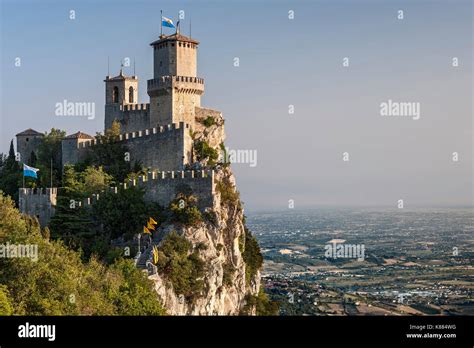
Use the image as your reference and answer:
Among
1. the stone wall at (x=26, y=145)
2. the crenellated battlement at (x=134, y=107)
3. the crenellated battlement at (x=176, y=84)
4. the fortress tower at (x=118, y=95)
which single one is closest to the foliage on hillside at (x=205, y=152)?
the crenellated battlement at (x=176, y=84)

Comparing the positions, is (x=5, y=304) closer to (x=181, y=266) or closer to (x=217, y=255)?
(x=181, y=266)

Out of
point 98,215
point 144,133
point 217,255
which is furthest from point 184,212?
point 144,133

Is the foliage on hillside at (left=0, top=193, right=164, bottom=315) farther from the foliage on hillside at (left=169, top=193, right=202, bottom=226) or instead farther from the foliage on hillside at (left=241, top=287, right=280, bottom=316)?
the foliage on hillside at (left=241, top=287, right=280, bottom=316)

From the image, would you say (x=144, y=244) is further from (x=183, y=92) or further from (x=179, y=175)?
(x=183, y=92)

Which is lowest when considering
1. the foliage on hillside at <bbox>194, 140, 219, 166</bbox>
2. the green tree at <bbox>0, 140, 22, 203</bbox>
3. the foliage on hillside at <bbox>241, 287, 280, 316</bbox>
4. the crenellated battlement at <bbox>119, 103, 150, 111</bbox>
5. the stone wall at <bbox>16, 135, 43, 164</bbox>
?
the foliage on hillside at <bbox>241, 287, 280, 316</bbox>

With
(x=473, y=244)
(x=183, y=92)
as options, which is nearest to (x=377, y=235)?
(x=473, y=244)

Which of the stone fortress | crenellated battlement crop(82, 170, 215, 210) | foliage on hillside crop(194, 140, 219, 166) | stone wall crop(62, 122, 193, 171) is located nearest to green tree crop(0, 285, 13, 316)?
crenellated battlement crop(82, 170, 215, 210)

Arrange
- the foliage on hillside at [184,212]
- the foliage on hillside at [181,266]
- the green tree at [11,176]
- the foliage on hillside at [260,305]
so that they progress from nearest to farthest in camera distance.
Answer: the foliage on hillside at [181,266] → the foliage on hillside at [184,212] → the foliage on hillside at [260,305] → the green tree at [11,176]

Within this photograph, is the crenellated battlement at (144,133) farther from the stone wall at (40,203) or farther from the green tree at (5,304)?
the green tree at (5,304)
